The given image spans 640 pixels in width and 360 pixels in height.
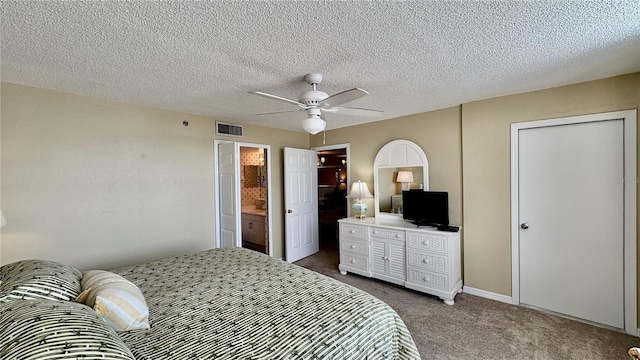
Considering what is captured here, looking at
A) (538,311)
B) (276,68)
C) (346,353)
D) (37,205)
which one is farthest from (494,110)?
(37,205)

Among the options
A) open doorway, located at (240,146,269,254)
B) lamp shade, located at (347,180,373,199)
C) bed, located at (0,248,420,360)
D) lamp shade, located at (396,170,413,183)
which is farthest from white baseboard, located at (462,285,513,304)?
open doorway, located at (240,146,269,254)

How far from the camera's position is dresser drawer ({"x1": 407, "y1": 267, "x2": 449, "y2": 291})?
9.55 ft

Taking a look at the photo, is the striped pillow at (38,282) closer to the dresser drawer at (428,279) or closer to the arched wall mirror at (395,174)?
the dresser drawer at (428,279)

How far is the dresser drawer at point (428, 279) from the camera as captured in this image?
2910mm

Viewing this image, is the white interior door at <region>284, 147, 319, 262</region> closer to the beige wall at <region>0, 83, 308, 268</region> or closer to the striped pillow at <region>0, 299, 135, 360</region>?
the beige wall at <region>0, 83, 308, 268</region>

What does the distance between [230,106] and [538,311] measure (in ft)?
13.5

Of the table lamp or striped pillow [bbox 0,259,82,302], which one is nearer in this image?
striped pillow [bbox 0,259,82,302]

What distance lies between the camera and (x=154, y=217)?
3.04 m

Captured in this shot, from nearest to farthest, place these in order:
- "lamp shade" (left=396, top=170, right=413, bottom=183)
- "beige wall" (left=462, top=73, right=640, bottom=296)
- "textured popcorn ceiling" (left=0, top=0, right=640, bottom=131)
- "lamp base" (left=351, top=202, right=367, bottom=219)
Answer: "textured popcorn ceiling" (left=0, top=0, right=640, bottom=131)
"beige wall" (left=462, top=73, right=640, bottom=296)
"lamp shade" (left=396, top=170, right=413, bottom=183)
"lamp base" (left=351, top=202, right=367, bottom=219)

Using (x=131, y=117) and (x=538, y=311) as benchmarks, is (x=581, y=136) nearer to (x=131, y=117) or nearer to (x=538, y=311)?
(x=538, y=311)

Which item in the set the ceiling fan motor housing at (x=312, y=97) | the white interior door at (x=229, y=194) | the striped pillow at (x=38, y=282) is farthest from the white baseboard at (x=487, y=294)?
the striped pillow at (x=38, y=282)

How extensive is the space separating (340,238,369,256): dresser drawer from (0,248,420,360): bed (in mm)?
1821

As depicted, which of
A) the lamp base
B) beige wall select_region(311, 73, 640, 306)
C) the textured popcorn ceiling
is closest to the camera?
the textured popcorn ceiling

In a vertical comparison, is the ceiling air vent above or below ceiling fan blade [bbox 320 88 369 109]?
above
